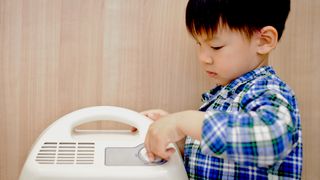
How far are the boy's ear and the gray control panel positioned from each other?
0.21m

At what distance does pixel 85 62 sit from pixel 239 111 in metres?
0.28

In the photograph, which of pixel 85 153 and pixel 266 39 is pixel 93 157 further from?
pixel 266 39

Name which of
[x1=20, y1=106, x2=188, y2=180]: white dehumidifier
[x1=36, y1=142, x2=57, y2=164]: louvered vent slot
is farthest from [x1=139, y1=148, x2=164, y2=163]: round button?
[x1=36, y1=142, x2=57, y2=164]: louvered vent slot

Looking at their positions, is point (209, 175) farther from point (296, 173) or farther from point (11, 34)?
point (11, 34)

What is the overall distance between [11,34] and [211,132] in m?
0.39

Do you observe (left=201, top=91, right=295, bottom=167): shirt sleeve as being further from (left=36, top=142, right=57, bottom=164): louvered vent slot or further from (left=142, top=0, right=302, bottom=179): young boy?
(left=36, top=142, right=57, bottom=164): louvered vent slot

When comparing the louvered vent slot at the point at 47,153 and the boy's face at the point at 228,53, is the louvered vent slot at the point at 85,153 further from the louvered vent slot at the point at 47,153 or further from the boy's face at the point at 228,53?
the boy's face at the point at 228,53

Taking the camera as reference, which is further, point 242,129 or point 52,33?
Answer: point 52,33

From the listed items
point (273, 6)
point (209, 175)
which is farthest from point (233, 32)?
point (209, 175)

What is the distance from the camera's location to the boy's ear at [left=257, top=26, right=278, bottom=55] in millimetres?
595

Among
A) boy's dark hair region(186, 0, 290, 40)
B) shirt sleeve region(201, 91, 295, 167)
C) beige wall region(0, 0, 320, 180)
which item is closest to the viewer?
shirt sleeve region(201, 91, 295, 167)

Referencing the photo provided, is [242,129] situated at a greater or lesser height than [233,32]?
lesser

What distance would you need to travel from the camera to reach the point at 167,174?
531mm

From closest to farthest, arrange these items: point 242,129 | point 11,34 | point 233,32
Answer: point 242,129 < point 233,32 < point 11,34
